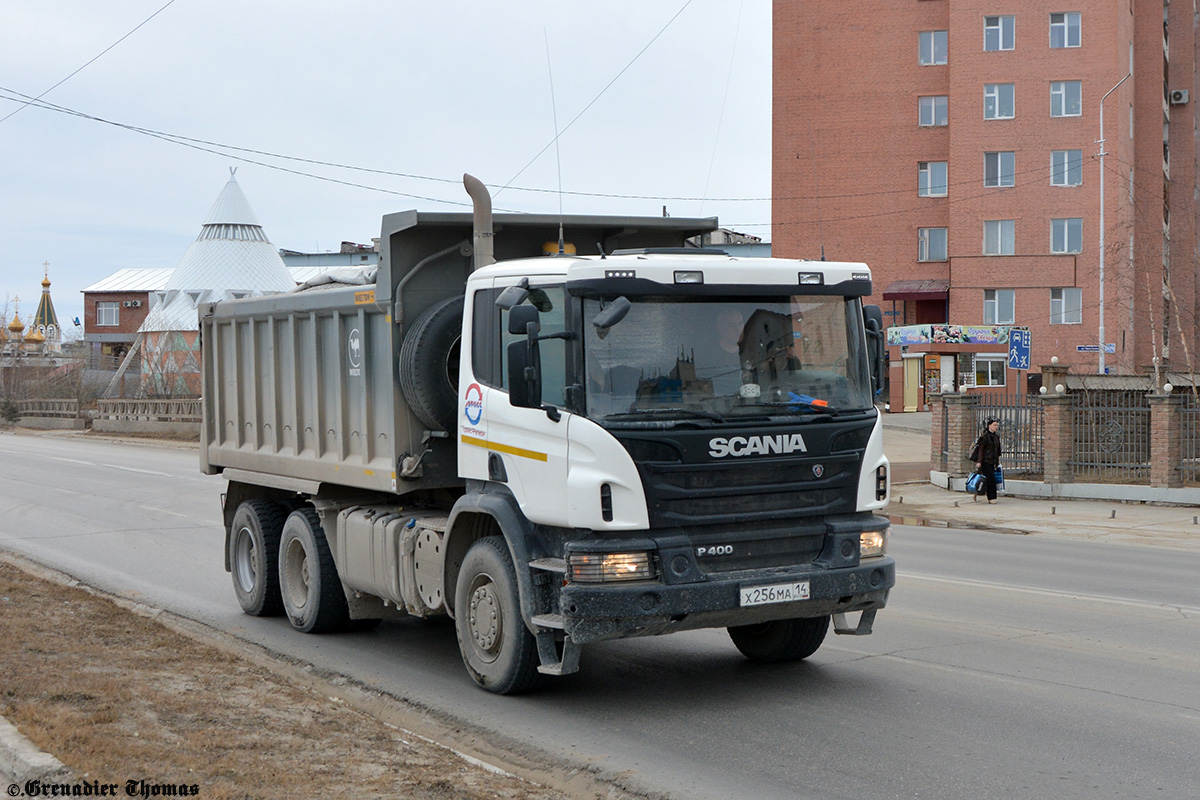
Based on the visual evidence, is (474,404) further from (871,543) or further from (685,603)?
(871,543)

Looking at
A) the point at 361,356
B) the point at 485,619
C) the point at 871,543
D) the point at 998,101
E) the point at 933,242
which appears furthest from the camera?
the point at 933,242

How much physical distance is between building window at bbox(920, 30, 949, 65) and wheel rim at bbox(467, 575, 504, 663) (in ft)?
179

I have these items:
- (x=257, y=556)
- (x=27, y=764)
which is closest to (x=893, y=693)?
(x=27, y=764)

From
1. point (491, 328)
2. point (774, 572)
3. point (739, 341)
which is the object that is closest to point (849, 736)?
point (774, 572)

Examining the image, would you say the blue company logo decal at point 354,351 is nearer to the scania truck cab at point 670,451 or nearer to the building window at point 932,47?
the scania truck cab at point 670,451

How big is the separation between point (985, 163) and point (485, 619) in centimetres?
5190

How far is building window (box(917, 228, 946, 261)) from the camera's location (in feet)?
187

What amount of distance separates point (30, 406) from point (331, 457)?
64027mm

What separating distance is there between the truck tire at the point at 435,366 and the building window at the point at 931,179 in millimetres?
Answer: 51744

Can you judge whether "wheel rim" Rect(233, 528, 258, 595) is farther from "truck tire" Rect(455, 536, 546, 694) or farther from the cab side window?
the cab side window

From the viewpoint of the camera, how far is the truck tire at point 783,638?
8.29 metres

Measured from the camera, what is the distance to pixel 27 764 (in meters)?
5.28

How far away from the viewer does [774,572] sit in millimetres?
7090

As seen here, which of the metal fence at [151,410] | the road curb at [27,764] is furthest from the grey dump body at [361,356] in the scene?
the metal fence at [151,410]
